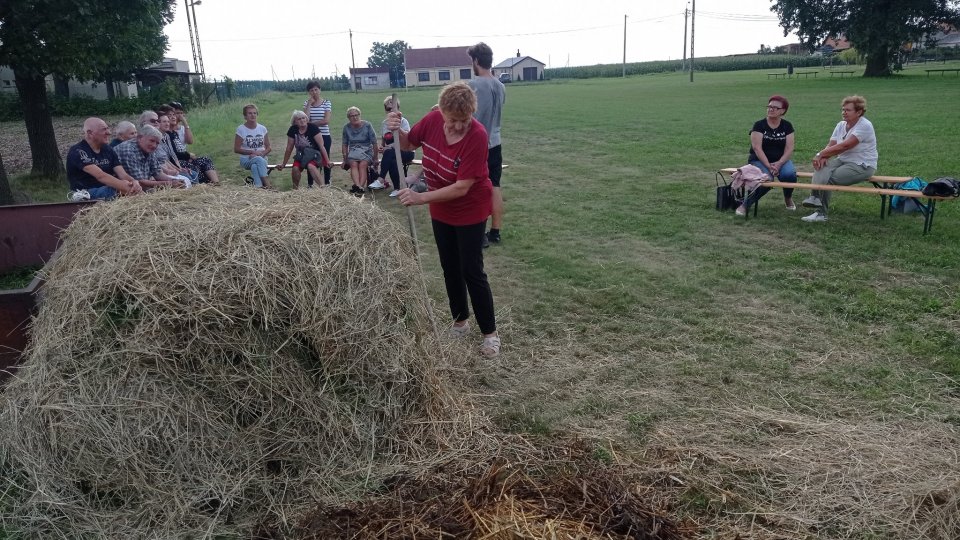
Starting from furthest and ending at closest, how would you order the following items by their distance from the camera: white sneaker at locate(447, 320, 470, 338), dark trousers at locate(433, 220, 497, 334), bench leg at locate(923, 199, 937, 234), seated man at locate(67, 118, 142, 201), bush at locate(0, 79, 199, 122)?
bush at locate(0, 79, 199, 122) < bench leg at locate(923, 199, 937, 234) < seated man at locate(67, 118, 142, 201) < white sneaker at locate(447, 320, 470, 338) < dark trousers at locate(433, 220, 497, 334)

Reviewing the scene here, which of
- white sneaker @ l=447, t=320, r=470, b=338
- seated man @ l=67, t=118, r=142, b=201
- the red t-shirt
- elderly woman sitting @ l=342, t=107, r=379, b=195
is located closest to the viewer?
the red t-shirt

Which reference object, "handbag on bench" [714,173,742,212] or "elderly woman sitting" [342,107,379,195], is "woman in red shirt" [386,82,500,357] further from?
"elderly woman sitting" [342,107,379,195]

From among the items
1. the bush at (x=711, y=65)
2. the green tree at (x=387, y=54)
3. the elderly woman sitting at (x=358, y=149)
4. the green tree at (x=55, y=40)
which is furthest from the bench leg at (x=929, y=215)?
the green tree at (x=387, y=54)

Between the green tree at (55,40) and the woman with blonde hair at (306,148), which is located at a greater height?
the green tree at (55,40)

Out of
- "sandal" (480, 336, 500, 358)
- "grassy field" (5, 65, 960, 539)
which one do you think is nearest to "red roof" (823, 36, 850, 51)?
"grassy field" (5, 65, 960, 539)

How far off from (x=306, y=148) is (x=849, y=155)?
7.69 m

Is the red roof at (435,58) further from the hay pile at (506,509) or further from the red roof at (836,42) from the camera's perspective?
the hay pile at (506,509)

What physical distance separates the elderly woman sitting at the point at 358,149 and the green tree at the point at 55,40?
4.36m

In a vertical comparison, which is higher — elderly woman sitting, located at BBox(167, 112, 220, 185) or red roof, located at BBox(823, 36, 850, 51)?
red roof, located at BBox(823, 36, 850, 51)

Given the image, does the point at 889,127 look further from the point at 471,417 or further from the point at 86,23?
the point at 86,23

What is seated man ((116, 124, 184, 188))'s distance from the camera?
7.10 meters

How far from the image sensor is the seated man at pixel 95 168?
6.33 meters

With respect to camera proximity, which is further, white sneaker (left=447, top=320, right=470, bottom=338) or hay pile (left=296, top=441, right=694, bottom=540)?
white sneaker (left=447, top=320, right=470, bottom=338)

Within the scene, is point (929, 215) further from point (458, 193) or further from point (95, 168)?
point (95, 168)
